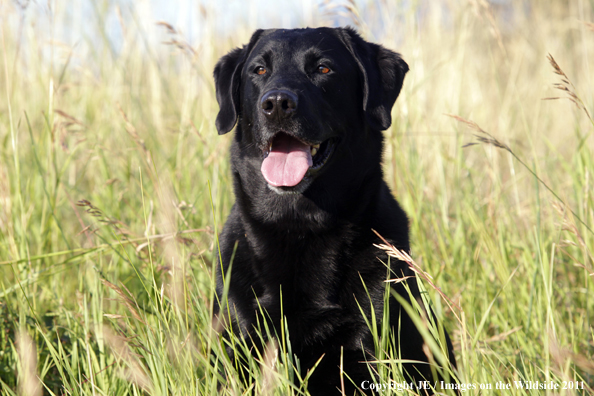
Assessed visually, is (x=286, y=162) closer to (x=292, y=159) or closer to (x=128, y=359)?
(x=292, y=159)

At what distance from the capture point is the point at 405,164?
126 inches

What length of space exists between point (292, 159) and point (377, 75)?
0.63 metres

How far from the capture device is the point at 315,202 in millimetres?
2137

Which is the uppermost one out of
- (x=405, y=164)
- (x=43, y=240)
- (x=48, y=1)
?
(x=48, y=1)

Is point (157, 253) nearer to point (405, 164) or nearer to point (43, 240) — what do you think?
point (43, 240)

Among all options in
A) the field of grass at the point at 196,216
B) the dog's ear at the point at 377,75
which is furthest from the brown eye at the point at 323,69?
the field of grass at the point at 196,216

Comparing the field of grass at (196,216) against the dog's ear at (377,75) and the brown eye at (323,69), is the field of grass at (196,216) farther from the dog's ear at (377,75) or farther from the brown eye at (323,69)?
the brown eye at (323,69)

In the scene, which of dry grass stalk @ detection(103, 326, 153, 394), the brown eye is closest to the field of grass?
dry grass stalk @ detection(103, 326, 153, 394)

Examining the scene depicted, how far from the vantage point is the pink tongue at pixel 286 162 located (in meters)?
2.00

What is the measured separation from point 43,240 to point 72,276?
0.27 metres

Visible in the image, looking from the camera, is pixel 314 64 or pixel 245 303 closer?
pixel 245 303

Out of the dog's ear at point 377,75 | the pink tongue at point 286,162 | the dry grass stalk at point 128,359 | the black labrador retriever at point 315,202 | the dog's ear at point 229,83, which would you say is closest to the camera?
the dry grass stalk at point 128,359

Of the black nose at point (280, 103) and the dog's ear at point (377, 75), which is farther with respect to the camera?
the dog's ear at point (377, 75)

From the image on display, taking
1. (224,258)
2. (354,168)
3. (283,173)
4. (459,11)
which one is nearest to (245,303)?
(224,258)
